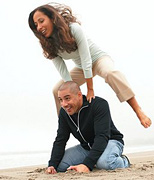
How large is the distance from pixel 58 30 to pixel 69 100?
24.7 inches

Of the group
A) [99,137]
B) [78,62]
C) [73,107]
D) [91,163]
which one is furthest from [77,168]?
[78,62]

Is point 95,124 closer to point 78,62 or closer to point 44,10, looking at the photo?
point 78,62

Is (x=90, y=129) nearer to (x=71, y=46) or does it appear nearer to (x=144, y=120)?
(x=144, y=120)

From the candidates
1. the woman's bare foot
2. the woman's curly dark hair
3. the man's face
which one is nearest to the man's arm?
the man's face

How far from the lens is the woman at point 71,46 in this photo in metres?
3.01

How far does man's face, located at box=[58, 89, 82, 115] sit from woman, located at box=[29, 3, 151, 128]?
0.48 feet

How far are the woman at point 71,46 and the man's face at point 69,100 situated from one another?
0.48 ft

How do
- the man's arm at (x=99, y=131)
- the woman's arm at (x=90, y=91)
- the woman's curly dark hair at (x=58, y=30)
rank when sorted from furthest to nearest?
the woman's curly dark hair at (x=58, y=30) → the woman's arm at (x=90, y=91) → the man's arm at (x=99, y=131)

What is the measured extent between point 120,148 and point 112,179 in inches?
25.2

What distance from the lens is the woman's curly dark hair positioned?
300cm

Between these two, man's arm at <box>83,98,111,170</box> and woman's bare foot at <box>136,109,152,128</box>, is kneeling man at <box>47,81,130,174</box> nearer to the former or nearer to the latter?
man's arm at <box>83,98,111,170</box>

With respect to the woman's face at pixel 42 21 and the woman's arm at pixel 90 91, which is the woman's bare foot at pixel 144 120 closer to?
the woman's arm at pixel 90 91

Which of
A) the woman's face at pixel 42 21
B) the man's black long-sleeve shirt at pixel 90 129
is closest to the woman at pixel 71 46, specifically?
the woman's face at pixel 42 21

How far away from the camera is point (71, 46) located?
306 centimetres
